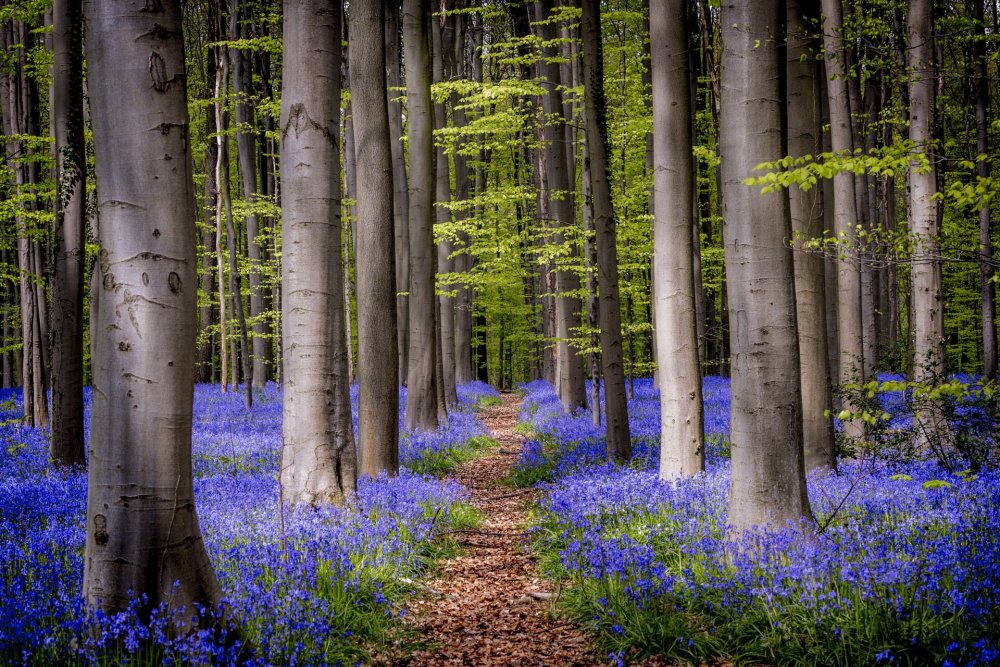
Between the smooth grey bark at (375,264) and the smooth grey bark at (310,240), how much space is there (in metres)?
2.10

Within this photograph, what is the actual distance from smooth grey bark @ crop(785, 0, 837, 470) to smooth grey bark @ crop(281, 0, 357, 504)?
4.80 meters

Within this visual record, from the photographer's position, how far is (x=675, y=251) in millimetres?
8031

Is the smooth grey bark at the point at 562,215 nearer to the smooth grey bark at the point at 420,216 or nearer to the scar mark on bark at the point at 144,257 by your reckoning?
the smooth grey bark at the point at 420,216

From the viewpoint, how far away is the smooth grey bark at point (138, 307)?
3.29 metres

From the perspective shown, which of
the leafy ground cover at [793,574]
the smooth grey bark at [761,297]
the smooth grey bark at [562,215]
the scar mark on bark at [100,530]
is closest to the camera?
the scar mark on bark at [100,530]

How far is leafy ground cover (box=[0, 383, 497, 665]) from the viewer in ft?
10.7

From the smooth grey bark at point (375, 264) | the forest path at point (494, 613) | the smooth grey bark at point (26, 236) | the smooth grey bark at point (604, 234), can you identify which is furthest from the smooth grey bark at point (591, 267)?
the smooth grey bark at point (26, 236)

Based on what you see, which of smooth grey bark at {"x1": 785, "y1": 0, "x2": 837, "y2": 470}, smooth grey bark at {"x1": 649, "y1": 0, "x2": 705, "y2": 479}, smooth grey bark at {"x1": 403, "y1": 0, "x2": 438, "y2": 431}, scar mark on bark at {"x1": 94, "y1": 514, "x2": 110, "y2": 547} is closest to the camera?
scar mark on bark at {"x1": 94, "y1": 514, "x2": 110, "y2": 547}

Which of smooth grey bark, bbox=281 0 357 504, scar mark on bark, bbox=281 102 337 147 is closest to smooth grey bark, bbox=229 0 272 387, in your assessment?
smooth grey bark, bbox=281 0 357 504

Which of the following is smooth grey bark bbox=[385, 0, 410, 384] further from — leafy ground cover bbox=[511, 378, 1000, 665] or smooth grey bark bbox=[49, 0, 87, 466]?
leafy ground cover bbox=[511, 378, 1000, 665]

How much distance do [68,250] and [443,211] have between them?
11.0 metres

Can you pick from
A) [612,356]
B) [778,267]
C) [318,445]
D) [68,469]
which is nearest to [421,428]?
[612,356]

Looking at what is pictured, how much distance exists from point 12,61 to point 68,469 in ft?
26.6

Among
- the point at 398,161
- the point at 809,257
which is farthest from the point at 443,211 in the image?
the point at 809,257
